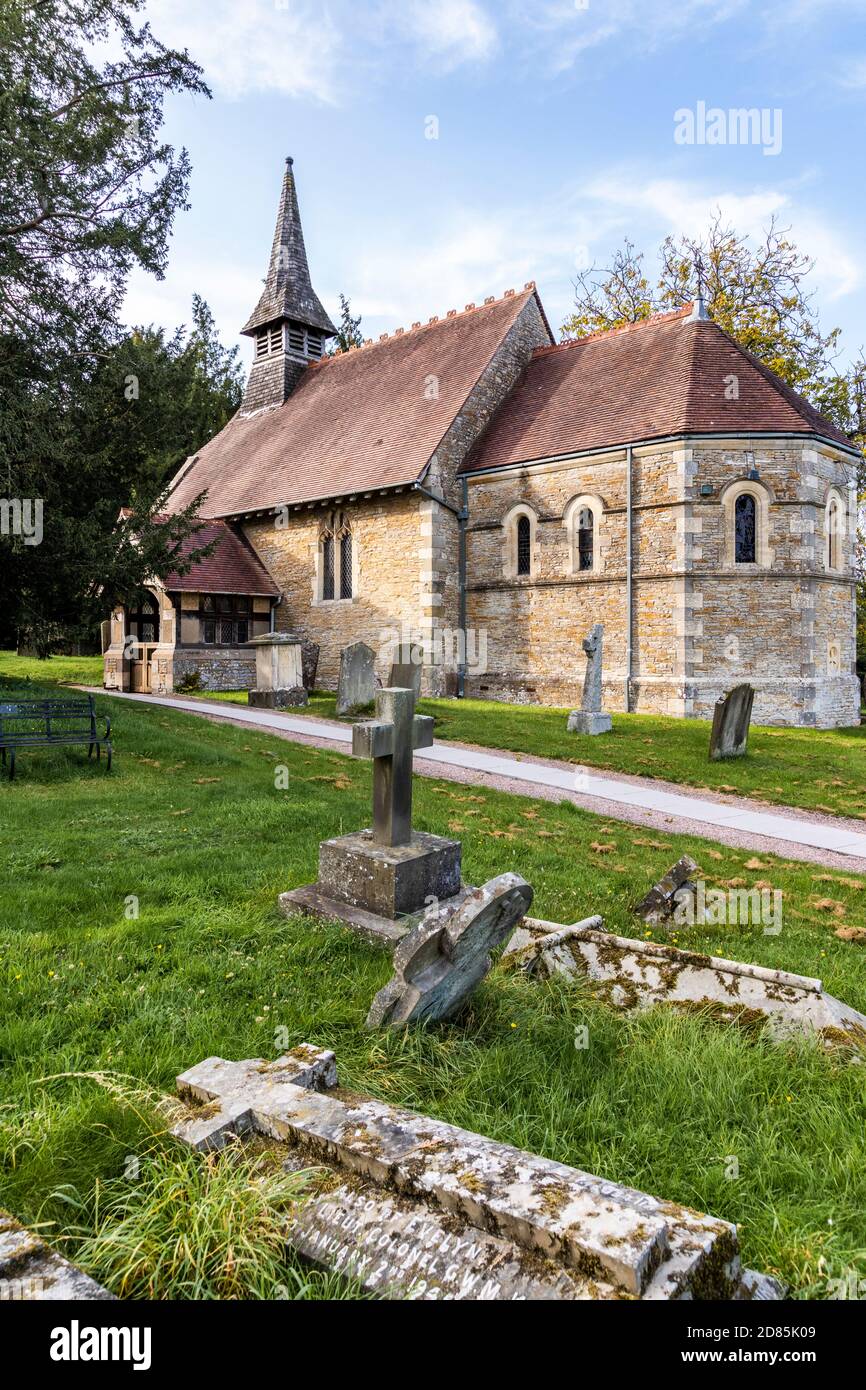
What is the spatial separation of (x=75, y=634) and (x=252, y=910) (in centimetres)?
990

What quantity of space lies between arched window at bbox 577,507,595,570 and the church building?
0.07 meters

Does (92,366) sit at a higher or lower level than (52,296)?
lower

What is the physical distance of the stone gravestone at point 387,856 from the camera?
15.2 feet

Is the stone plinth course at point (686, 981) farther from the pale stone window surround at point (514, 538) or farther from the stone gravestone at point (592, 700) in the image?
the pale stone window surround at point (514, 538)

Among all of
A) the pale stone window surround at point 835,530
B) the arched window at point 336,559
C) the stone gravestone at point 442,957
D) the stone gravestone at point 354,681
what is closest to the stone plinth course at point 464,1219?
the stone gravestone at point 442,957

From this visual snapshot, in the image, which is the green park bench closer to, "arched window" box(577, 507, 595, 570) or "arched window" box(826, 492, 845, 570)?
"arched window" box(577, 507, 595, 570)

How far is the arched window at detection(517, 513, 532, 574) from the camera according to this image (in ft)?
66.5

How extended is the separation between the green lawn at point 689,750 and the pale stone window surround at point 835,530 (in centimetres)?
416

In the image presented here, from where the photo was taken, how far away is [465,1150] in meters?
2.17

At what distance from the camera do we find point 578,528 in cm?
1927

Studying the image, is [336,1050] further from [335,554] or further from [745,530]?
[335,554]
